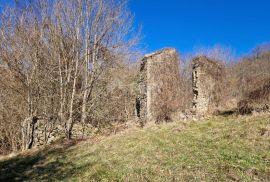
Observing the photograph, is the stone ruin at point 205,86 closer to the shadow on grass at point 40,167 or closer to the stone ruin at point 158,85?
the stone ruin at point 158,85

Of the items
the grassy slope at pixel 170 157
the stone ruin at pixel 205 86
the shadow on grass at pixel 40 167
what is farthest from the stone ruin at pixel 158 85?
A: the shadow on grass at pixel 40 167

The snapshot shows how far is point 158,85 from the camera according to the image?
41.4 feet

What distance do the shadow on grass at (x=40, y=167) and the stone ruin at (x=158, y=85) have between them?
4136mm

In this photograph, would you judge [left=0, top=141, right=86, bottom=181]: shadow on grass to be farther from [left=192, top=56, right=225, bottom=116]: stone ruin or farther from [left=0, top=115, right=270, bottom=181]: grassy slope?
[left=192, top=56, right=225, bottom=116]: stone ruin

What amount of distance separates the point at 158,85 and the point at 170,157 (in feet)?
22.3

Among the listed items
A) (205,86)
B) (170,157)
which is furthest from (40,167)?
(205,86)

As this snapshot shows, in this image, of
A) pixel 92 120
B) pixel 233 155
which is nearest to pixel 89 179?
pixel 233 155

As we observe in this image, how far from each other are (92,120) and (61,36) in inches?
196

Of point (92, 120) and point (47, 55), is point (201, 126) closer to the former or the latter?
point (47, 55)

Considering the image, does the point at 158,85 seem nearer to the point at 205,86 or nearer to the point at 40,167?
the point at 205,86

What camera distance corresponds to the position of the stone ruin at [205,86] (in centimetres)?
1183

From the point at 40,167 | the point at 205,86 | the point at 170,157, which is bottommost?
the point at 40,167

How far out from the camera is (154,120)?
12000 mm

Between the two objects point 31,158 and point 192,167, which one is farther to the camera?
point 31,158
